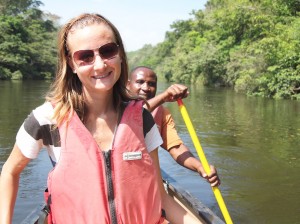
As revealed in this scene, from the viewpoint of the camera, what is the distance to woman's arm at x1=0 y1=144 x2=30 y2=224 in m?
1.56

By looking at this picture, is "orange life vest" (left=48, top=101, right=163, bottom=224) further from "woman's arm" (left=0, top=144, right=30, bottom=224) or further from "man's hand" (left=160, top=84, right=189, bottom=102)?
"man's hand" (left=160, top=84, right=189, bottom=102)

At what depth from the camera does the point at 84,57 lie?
5.19ft

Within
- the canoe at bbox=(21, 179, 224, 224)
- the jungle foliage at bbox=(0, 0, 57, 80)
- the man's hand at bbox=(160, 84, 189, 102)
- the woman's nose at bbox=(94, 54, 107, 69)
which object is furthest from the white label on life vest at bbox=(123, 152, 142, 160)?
the jungle foliage at bbox=(0, 0, 57, 80)

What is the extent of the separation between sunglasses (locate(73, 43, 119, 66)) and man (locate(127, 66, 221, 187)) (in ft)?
1.76

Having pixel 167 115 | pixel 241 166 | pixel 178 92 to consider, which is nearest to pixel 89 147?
pixel 178 92

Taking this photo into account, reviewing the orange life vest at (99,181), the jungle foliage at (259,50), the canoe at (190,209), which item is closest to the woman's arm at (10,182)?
the orange life vest at (99,181)

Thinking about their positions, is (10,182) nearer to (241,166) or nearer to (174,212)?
(174,212)

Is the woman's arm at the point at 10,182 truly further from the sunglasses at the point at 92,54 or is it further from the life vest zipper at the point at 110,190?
the sunglasses at the point at 92,54

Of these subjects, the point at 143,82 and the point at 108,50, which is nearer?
the point at 108,50

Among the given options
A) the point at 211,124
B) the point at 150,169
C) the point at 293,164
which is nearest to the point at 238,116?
the point at 211,124

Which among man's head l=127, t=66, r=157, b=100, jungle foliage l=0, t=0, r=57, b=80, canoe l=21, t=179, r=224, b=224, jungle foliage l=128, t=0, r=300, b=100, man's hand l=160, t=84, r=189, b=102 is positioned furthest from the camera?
jungle foliage l=0, t=0, r=57, b=80

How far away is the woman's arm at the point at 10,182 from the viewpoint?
1.56 m

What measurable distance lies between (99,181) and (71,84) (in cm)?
44

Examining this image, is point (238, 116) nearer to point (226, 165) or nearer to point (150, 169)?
point (226, 165)
